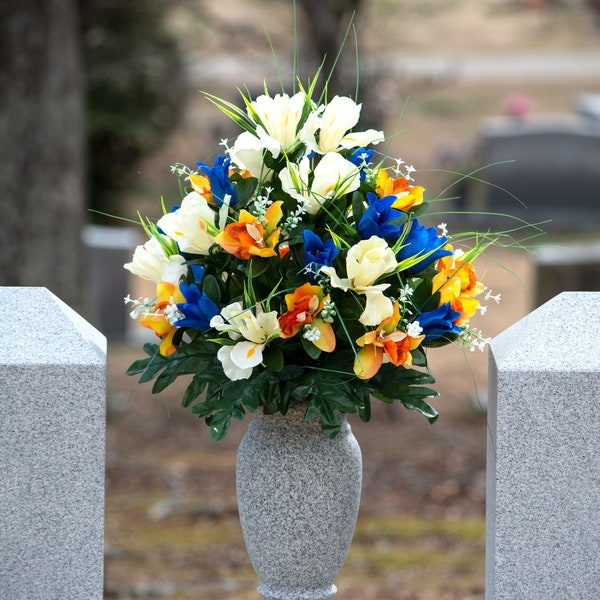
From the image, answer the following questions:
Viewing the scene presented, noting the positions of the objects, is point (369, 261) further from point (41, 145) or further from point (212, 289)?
point (41, 145)

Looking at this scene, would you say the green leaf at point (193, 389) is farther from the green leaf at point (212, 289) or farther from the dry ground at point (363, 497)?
the dry ground at point (363, 497)

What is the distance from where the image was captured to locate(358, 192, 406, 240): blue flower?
249 cm

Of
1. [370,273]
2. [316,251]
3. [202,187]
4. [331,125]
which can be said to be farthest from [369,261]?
[202,187]

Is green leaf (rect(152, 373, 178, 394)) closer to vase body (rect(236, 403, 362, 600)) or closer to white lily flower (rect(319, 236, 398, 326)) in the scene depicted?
vase body (rect(236, 403, 362, 600))

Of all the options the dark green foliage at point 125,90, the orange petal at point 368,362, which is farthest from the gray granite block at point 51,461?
the dark green foliage at point 125,90

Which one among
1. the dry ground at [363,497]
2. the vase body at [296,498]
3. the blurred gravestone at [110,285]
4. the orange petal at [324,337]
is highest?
the orange petal at [324,337]

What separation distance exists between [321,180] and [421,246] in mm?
273

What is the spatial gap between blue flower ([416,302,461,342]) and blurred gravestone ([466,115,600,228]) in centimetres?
1186

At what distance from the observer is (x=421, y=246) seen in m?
2.51

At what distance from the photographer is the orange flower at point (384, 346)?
2406 mm

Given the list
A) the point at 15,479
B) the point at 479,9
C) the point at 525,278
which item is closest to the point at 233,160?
the point at 15,479

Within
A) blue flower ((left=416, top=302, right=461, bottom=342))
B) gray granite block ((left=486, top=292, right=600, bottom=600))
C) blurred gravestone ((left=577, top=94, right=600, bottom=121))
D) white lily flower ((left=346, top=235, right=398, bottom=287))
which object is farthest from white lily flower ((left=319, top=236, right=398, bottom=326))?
blurred gravestone ((left=577, top=94, right=600, bottom=121))

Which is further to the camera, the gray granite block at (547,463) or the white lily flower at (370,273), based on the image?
the gray granite block at (547,463)

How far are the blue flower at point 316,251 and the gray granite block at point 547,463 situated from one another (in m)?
0.49
